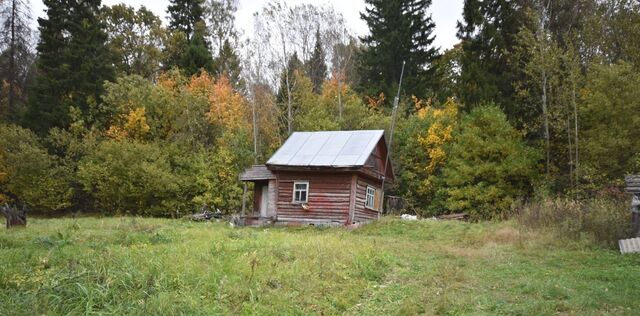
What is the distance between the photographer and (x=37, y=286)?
22.0 feet

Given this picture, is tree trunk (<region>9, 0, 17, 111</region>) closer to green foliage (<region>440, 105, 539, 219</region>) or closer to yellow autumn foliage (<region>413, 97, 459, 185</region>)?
yellow autumn foliage (<region>413, 97, 459, 185</region>)

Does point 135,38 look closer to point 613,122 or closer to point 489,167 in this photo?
point 489,167

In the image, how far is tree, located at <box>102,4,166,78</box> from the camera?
4547 cm

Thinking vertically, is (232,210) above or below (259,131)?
below

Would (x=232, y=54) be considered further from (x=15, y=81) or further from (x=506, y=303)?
(x=506, y=303)

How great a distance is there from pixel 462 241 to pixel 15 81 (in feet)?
134

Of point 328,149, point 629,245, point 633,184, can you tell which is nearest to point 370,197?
point 328,149

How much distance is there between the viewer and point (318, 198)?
24391 mm

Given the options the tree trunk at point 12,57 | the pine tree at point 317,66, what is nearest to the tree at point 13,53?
the tree trunk at point 12,57

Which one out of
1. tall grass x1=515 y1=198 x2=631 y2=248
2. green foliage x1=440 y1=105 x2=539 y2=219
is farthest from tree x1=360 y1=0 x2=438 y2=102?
tall grass x1=515 y1=198 x2=631 y2=248

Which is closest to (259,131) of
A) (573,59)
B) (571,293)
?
(573,59)

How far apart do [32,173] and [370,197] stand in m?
23.6

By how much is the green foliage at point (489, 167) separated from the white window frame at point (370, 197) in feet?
15.6

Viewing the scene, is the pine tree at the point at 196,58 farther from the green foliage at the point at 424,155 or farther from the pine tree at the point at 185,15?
the green foliage at the point at 424,155
